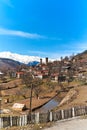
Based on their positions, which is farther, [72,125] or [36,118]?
[36,118]

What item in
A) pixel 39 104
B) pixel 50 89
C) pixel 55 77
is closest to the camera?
pixel 39 104

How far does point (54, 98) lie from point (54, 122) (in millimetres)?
44846

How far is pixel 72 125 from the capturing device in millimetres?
24578

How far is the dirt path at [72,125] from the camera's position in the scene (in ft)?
77.4

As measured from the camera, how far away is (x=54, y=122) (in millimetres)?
25438

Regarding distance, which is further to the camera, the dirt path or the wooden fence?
the wooden fence

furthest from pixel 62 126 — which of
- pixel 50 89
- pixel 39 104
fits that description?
pixel 50 89

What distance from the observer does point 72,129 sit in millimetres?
23219

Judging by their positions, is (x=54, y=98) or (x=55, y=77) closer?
(x=54, y=98)

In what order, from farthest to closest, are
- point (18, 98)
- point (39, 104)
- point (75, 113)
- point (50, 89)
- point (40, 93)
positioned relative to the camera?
1. point (50, 89)
2. point (40, 93)
3. point (18, 98)
4. point (39, 104)
5. point (75, 113)

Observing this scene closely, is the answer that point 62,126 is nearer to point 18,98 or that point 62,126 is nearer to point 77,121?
point 77,121

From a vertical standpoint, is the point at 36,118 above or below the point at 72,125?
above

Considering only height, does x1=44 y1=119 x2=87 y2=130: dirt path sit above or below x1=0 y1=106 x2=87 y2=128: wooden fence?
below

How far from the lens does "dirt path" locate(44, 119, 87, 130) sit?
23.6 metres
